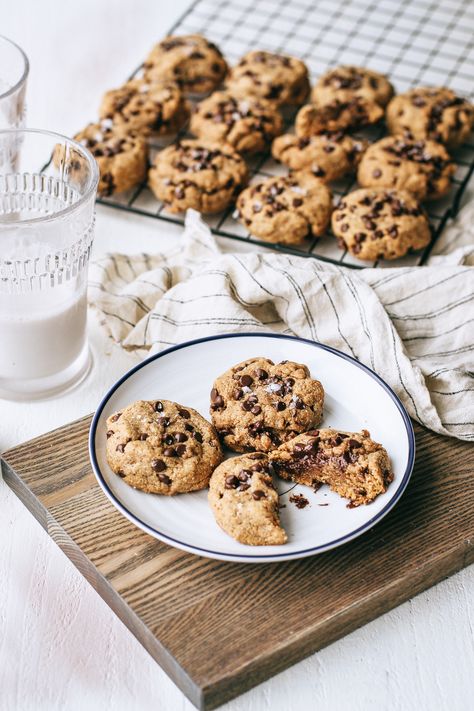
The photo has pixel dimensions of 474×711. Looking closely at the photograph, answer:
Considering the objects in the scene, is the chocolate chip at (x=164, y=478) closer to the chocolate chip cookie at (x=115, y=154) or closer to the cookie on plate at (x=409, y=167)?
the chocolate chip cookie at (x=115, y=154)

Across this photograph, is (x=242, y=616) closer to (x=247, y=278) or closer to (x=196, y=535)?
(x=196, y=535)

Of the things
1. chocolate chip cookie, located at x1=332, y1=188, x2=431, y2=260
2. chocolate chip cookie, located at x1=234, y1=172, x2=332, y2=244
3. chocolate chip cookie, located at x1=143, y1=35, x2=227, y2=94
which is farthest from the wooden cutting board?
chocolate chip cookie, located at x1=143, y1=35, x2=227, y2=94

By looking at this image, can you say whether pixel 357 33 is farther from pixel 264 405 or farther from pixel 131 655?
pixel 131 655

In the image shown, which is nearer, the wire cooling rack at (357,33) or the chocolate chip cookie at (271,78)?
the chocolate chip cookie at (271,78)

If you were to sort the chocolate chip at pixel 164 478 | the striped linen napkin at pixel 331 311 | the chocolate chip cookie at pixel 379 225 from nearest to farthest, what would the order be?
the chocolate chip at pixel 164 478 < the striped linen napkin at pixel 331 311 < the chocolate chip cookie at pixel 379 225

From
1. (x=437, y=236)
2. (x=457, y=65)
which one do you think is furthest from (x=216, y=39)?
(x=437, y=236)

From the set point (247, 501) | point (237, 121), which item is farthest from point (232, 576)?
point (237, 121)

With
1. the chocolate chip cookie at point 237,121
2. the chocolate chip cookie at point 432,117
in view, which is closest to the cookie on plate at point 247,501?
the chocolate chip cookie at point 237,121
